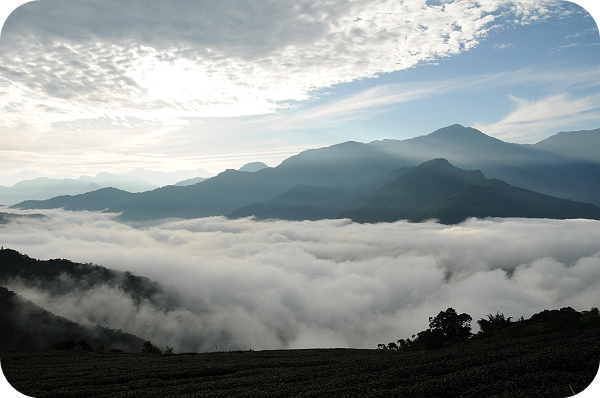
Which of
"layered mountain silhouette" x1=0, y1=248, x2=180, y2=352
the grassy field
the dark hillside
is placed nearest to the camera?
the grassy field

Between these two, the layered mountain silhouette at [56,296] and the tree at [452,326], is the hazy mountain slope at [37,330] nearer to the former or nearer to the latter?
the layered mountain silhouette at [56,296]

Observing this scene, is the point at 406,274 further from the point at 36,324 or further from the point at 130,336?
the point at 36,324

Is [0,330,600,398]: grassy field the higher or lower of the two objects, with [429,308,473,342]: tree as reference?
higher

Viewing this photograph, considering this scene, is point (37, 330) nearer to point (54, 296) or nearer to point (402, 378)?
point (54, 296)

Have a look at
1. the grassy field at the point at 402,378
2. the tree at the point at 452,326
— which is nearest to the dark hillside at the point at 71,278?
the grassy field at the point at 402,378

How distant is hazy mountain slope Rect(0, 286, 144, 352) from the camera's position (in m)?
78.8

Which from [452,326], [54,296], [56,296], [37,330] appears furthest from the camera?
[56,296]

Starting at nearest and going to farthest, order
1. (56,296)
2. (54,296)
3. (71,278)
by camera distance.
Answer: (54,296)
(56,296)
(71,278)

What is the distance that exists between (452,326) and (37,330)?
90261mm

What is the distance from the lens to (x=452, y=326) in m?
43.2

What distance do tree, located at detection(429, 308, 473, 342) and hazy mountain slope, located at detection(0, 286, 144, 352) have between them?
3112 inches

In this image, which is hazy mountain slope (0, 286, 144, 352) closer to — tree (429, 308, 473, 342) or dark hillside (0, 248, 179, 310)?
dark hillside (0, 248, 179, 310)

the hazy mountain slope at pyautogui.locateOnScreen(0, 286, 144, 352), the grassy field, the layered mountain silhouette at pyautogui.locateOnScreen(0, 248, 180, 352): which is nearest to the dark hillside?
the layered mountain silhouette at pyautogui.locateOnScreen(0, 248, 180, 352)

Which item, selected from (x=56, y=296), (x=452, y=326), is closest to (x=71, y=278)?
(x=56, y=296)
